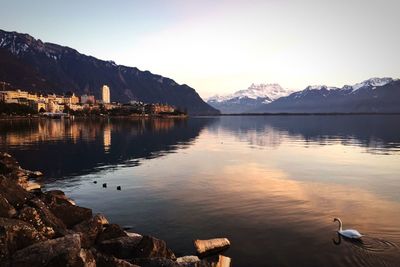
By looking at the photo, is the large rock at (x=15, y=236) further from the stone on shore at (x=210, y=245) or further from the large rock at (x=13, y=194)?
the stone on shore at (x=210, y=245)

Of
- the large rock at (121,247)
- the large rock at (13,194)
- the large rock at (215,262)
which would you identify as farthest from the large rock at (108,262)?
the large rock at (13,194)

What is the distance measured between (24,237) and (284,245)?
15.2 metres

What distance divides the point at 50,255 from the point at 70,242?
2.95 feet

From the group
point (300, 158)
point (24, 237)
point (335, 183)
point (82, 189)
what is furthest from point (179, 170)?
point (24, 237)

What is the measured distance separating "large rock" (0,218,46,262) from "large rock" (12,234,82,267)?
52 cm

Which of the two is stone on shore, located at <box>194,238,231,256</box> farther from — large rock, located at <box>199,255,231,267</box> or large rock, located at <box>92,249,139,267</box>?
large rock, located at <box>92,249,139,267</box>

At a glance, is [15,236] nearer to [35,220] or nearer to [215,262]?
[35,220]

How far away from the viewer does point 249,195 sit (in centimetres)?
3709

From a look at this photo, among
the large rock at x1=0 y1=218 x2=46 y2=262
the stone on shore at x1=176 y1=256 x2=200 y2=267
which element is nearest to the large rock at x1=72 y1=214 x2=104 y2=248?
the large rock at x1=0 y1=218 x2=46 y2=262

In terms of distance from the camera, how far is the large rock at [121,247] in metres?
18.8

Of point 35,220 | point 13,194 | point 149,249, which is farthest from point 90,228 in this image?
point 13,194

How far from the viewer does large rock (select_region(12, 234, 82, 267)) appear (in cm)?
1389

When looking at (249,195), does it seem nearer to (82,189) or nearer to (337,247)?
(337,247)

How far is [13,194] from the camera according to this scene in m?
21.3
